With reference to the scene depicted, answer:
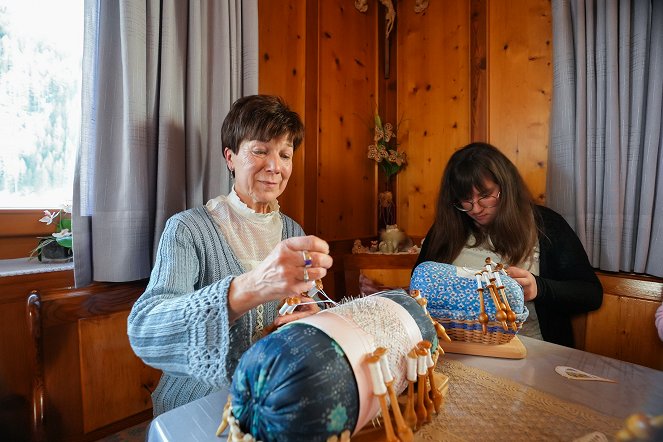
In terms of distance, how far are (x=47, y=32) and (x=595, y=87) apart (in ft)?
7.13

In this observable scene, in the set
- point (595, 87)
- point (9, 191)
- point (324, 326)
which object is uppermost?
point (595, 87)

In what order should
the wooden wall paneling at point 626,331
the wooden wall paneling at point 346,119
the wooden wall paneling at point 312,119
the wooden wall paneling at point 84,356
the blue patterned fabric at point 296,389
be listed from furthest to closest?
the wooden wall paneling at point 346,119 → the wooden wall paneling at point 312,119 → the wooden wall paneling at point 626,331 → the wooden wall paneling at point 84,356 → the blue patterned fabric at point 296,389

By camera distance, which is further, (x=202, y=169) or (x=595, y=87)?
(x=595, y=87)

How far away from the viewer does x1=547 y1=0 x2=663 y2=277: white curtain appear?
1.33 m

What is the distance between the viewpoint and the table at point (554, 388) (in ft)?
1.74

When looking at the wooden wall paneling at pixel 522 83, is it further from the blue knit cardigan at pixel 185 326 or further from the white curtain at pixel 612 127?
the blue knit cardigan at pixel 185 326

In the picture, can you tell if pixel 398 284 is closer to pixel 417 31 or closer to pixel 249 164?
pixel 249 164

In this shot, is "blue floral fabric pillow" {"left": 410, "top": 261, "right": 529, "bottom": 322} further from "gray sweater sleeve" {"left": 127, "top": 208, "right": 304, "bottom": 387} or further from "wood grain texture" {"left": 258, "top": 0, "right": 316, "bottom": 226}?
"wood grain texture" {"left": 258, "top": 0, "right": 316, "bottom": 226}

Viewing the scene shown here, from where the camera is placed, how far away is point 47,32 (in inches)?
44.2

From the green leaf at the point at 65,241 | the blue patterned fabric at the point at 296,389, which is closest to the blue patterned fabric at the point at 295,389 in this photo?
the blue patterned fabric at the point at 296,389

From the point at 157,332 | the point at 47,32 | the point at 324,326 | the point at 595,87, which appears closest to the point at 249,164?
the point at 157,332

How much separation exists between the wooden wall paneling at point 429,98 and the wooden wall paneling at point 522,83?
174 millimetres

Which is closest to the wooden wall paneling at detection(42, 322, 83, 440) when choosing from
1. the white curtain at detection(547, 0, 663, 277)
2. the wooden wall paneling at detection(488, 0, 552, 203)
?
the white curtain at detection(547, 0, 663, 277)

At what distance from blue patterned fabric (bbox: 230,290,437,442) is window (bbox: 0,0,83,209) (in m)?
1.02
